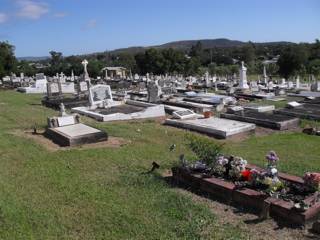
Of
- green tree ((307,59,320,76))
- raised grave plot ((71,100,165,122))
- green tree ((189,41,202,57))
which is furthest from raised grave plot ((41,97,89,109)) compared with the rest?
green tree ((189,41,202,57))

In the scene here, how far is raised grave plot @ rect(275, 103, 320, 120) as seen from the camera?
13335 mm

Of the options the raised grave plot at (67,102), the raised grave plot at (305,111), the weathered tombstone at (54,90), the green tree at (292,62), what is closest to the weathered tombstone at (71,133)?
the raised grave plot at (67,102)

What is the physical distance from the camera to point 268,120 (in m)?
12.3

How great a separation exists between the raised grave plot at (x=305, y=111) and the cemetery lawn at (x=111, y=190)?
2.95 meters

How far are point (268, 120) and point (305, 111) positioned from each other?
2.55 m

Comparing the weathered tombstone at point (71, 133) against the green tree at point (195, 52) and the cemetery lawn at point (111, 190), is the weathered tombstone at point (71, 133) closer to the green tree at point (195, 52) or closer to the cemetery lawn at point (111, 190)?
the cemetery lawn at point (111, 190)

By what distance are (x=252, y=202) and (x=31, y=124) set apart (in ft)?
30.6

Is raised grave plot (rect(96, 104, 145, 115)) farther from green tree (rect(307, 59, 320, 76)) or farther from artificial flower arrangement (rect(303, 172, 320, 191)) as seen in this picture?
green tree (rect(307, 59, 320, 76))

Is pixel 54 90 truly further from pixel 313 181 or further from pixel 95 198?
pixel 313 181

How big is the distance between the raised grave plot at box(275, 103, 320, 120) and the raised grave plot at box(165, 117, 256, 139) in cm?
296

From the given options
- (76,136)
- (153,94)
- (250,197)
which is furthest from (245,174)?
(153,94)

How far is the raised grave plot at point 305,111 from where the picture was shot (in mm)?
13335

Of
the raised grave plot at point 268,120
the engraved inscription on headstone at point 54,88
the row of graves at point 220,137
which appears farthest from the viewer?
the engraved inscription on headstone at point 54,88

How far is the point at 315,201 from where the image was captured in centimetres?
500
